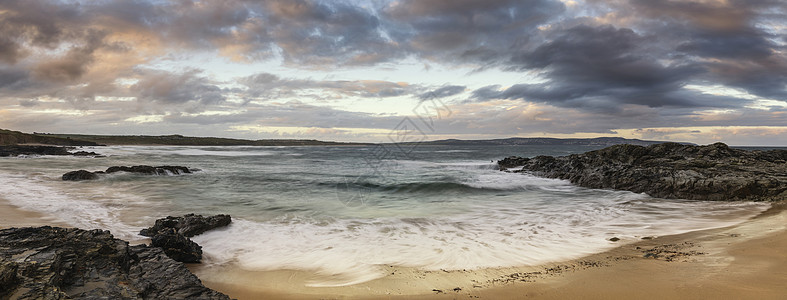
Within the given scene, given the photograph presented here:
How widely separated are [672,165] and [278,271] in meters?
17.1

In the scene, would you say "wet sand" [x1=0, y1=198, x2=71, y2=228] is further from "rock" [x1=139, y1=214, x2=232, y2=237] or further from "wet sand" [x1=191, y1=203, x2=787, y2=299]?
"wet sand" [x1=191, y1=203, x2=787, y2=299]

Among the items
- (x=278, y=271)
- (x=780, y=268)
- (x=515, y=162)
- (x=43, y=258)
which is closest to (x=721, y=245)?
(x=780, y=268)

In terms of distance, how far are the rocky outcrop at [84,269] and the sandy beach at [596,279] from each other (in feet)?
2.61

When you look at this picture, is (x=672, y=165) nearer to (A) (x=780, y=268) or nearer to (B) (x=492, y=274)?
(A) (x=780, y=268)

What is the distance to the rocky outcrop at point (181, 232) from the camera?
5.02 metres

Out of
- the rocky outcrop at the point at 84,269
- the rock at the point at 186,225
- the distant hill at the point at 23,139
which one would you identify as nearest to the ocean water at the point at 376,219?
the rock at the point at 186,225

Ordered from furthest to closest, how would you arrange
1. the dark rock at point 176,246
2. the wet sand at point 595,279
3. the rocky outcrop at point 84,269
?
the dark rock at point 176,246
the wet sand at point 595,279
the rocky outcrop at point 84,269

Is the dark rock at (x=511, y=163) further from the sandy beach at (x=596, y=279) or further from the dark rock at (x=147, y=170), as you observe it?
the dark rock at (x=147, y=170)

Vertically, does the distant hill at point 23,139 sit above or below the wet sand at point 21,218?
above

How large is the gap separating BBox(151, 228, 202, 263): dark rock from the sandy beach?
187 millimetres

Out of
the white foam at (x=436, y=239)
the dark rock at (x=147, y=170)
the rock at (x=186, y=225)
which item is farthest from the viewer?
the dark rock at (x=147, y=170)

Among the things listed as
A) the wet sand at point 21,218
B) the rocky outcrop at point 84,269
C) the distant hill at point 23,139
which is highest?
the distant hill at point 23,139

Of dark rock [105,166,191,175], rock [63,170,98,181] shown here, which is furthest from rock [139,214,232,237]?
dark rock [105,166,191,175]

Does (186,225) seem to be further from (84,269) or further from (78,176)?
(78,176)
